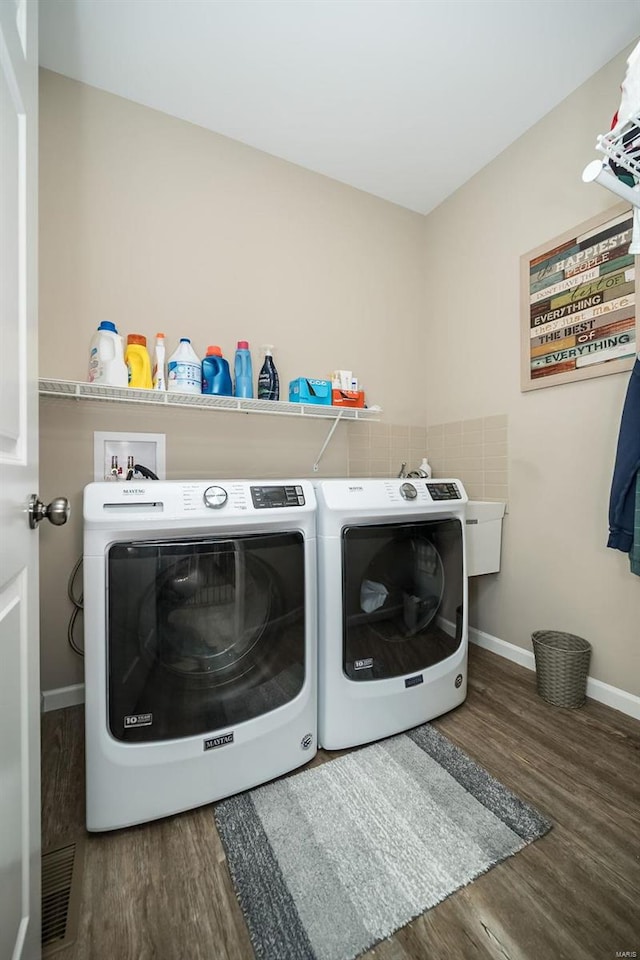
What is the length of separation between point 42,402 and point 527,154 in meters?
2.48

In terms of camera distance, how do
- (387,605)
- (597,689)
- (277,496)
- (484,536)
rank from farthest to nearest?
(484,536)
(597,689)
(387,605)
(277,496)

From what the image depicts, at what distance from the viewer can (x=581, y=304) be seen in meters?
1.69

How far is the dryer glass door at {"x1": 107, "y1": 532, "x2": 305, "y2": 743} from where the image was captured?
100 cm

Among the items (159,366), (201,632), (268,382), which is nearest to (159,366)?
(159,366)

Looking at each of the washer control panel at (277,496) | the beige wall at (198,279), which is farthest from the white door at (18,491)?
the beige wall at (198,279)

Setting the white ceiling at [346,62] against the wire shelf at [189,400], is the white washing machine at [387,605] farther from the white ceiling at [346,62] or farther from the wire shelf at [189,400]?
the white ceiling at [346,62]

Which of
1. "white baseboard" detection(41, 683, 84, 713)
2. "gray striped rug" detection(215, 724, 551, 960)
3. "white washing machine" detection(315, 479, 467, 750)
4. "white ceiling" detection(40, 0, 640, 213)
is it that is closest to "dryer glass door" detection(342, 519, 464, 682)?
"white washing machine" detection(315, 479, 467, 750)

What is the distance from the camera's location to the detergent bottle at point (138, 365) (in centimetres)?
159

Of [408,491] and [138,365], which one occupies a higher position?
[138,365]

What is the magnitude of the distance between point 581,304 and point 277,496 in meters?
1.56

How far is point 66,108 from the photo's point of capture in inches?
64.3

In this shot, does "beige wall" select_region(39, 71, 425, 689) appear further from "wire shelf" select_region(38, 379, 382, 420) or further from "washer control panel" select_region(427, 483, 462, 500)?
"washer control panel" select_region(427, 483, 462, 500)

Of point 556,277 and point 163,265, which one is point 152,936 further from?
point 556,277

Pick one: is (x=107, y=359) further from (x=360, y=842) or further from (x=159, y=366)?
(x=360, y=842)
